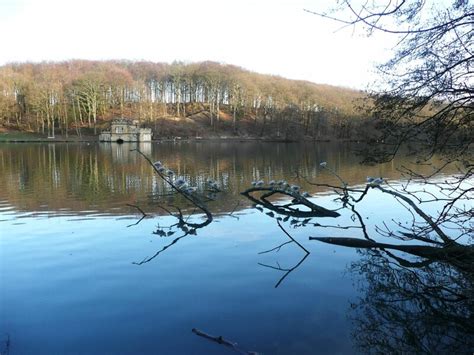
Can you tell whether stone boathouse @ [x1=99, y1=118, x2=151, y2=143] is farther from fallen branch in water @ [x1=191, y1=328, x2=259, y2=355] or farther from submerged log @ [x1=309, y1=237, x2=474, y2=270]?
fallen branch in water @ [x1=191, y1=328, x2=259, y2=355]

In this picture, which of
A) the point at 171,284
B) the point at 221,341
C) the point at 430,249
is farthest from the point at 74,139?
the point at 221,341

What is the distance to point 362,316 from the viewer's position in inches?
265

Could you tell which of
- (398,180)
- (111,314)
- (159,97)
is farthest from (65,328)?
(159,97)

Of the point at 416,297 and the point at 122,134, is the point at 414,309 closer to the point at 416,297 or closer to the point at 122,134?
the point at 416,297

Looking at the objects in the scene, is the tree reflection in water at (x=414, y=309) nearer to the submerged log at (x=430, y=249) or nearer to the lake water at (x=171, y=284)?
the lake water at (x=171, y=284)

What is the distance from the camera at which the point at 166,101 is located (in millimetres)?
126688

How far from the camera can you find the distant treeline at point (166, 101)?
97.1 meters

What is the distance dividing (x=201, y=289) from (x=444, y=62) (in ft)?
18.9

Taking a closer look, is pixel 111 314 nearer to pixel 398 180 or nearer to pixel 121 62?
pixel 398 180

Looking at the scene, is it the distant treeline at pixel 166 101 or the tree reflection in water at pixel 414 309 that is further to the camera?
the distant treeline at pixel 166 101

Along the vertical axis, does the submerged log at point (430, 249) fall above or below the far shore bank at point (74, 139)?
above

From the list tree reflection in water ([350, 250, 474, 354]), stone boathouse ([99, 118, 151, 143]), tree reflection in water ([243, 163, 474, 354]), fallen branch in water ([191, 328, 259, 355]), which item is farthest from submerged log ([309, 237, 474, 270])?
stone boathouse ([99, 118, 151, 143])

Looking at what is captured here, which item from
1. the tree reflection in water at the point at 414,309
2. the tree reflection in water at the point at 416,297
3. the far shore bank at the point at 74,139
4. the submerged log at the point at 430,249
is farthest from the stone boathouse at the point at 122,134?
the tree reflection in water at the point at 414,309

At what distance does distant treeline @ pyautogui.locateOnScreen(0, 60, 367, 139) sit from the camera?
9712 cm
